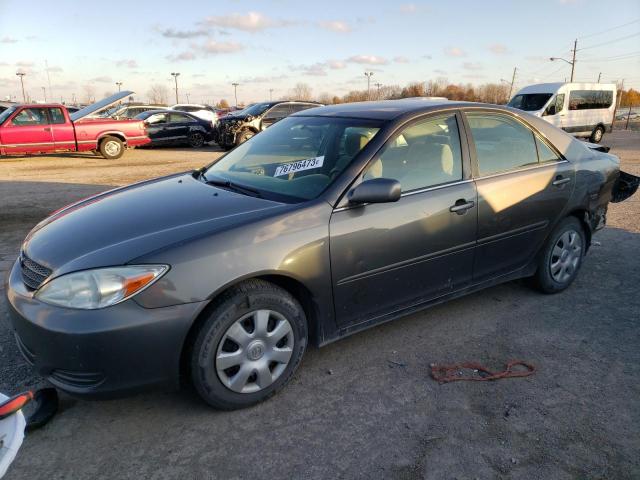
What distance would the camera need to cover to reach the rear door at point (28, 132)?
42.7ft

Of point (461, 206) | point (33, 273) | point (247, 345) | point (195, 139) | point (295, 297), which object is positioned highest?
point (461, 206)

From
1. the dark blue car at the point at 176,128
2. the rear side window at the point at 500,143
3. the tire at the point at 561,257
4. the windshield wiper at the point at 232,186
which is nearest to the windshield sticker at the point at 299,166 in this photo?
the windshield wiper at the point at 232,186

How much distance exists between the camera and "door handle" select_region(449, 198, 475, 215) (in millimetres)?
3317

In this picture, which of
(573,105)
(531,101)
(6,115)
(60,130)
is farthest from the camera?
(573,105)

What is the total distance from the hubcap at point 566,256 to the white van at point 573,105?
1468 cm

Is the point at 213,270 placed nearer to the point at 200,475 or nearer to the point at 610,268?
the point at 200,475

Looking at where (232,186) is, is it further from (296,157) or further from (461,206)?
(461,206)

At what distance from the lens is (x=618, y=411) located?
8.93ft

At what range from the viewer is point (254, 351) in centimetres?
268

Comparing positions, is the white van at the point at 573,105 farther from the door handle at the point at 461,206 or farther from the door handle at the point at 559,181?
the door handle at the point at 461,206

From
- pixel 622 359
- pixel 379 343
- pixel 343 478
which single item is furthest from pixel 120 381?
pixel 622 359

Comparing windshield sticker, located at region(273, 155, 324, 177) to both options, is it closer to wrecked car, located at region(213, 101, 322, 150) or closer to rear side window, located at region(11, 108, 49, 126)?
wrecked car, located at region(213, 101, 322, 150)

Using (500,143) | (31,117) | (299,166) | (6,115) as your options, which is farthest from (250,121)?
(299,166)

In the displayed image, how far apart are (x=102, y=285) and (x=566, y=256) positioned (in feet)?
12.1
